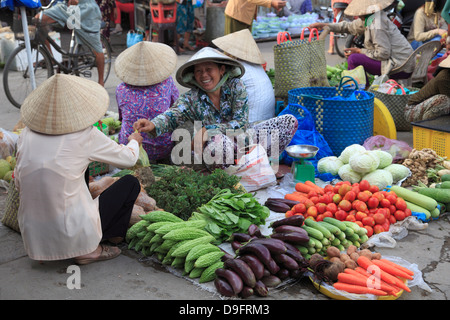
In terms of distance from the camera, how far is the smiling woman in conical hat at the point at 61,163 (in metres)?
2.74

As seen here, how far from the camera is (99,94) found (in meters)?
2.97

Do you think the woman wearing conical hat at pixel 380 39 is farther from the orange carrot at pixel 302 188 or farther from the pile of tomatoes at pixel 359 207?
the pile of tomatoes at pixel 359 207

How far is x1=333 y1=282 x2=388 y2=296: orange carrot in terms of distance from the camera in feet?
8.57

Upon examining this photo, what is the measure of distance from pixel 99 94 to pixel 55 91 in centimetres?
27

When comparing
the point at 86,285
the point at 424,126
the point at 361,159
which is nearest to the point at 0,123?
the point at 86,285

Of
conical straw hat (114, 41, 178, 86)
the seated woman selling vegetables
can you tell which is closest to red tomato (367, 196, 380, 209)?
the seated woman selling vegetables

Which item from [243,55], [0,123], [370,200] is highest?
[243,55]

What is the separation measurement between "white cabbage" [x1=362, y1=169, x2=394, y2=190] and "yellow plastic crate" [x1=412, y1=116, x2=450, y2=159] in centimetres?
83

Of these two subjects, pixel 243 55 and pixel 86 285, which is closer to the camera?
pixel 86 285

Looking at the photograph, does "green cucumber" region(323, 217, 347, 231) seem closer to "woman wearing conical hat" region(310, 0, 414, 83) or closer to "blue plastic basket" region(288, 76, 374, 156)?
"blue plastic basket" region(288, 76, 374, 156)

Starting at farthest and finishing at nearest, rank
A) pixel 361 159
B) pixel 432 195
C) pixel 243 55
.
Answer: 1. pixel 243 55
2. pixel 361 159
3. pixel 432 195

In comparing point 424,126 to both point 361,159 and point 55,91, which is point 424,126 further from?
point 55,91

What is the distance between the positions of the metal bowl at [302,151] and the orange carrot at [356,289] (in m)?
1.64

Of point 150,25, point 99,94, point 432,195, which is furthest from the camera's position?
point 150,25
